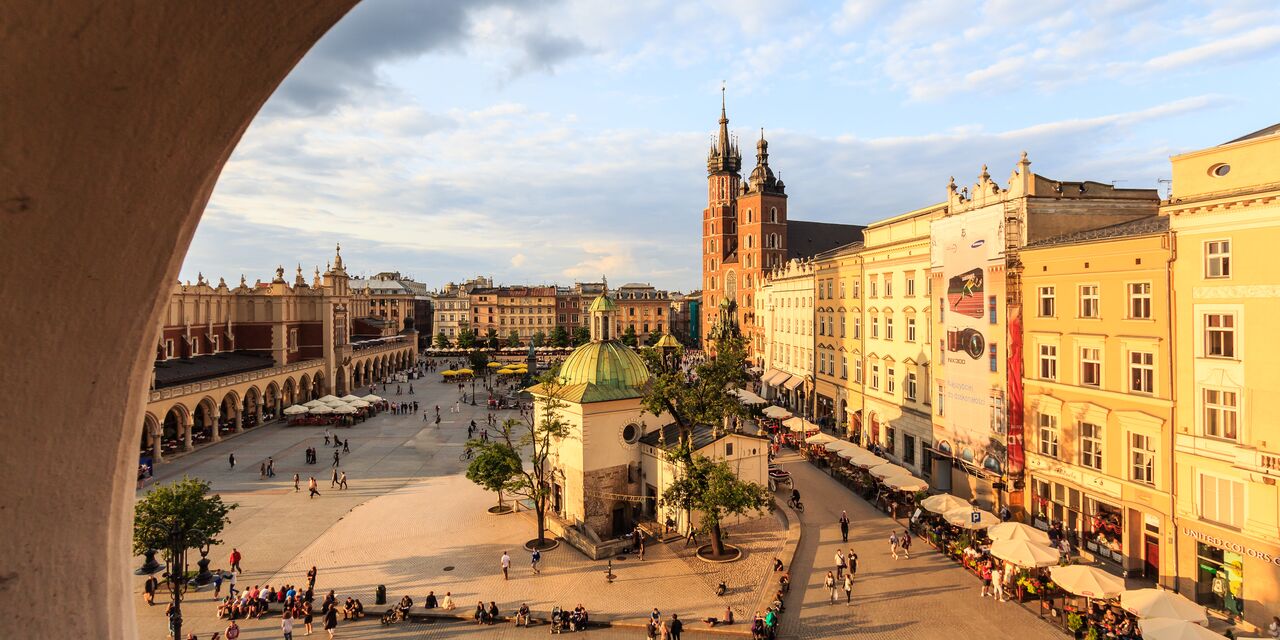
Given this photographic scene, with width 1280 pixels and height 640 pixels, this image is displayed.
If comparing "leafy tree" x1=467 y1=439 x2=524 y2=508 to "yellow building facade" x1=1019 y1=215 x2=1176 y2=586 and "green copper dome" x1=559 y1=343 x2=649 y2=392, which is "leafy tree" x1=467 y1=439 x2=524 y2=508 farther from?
"yellow building facade" x1=1019 y1=215 x2=1176 y2=586

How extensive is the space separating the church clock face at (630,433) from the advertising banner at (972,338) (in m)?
14.5

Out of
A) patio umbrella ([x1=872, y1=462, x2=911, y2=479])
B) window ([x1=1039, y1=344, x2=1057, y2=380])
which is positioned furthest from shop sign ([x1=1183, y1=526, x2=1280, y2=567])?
patio umbrella ([x1=872, y1=462, x2=911, y2=479])

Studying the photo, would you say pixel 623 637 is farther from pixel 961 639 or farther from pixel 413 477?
pixel 413 477

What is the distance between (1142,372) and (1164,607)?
817 cm

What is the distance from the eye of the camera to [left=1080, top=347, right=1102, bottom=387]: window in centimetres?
2355

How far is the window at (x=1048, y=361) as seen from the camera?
83.2ft

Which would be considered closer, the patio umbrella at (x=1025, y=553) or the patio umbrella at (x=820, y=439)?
the patio umbrella at (x=1025, y=553)

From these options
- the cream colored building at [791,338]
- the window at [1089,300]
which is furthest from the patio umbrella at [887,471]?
the cream colored building at [791,338]

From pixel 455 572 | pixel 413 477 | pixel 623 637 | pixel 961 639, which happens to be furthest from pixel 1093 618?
pixel 413 477

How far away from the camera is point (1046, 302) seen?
25.7m

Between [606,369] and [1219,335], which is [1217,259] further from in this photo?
[606,369]

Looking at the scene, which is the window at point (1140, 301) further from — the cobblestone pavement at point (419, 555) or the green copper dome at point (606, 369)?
the green copper dome at point (606, 369)

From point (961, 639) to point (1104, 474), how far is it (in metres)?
9.21

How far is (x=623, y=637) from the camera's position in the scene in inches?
752
